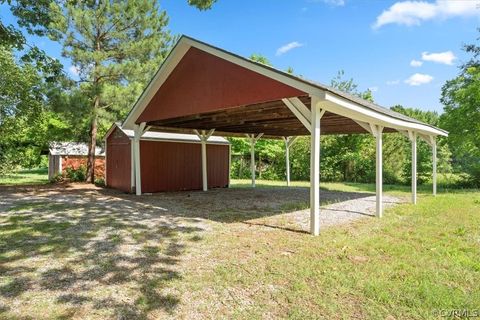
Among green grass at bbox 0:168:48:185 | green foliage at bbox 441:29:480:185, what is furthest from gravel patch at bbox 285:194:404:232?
green grass at bbox 0:168:48:185

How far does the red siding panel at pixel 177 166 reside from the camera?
11.5m

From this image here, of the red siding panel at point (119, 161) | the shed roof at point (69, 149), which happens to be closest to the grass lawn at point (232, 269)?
the red siding panel at point (119, 161)

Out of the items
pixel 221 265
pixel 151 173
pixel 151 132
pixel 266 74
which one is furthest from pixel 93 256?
pixel 151 132

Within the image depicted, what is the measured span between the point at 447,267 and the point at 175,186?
10.1 m

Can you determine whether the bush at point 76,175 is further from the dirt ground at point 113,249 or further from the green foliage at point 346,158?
the green foliage at point 346,158

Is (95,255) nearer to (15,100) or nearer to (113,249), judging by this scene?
(113,249)

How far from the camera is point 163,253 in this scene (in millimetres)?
4137

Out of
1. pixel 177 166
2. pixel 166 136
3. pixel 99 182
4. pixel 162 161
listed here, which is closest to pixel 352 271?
pixel 162 161

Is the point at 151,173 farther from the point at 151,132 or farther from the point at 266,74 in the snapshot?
the point at 266,74

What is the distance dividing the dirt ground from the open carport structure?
6.40 ft

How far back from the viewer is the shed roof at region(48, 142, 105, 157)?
17094 mm

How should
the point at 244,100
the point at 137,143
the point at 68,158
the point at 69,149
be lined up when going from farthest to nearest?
the point at 69,149, the point at 68,158, the point at 137,143, the point at 244,100

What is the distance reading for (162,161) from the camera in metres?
11.9

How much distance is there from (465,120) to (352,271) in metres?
13.0
